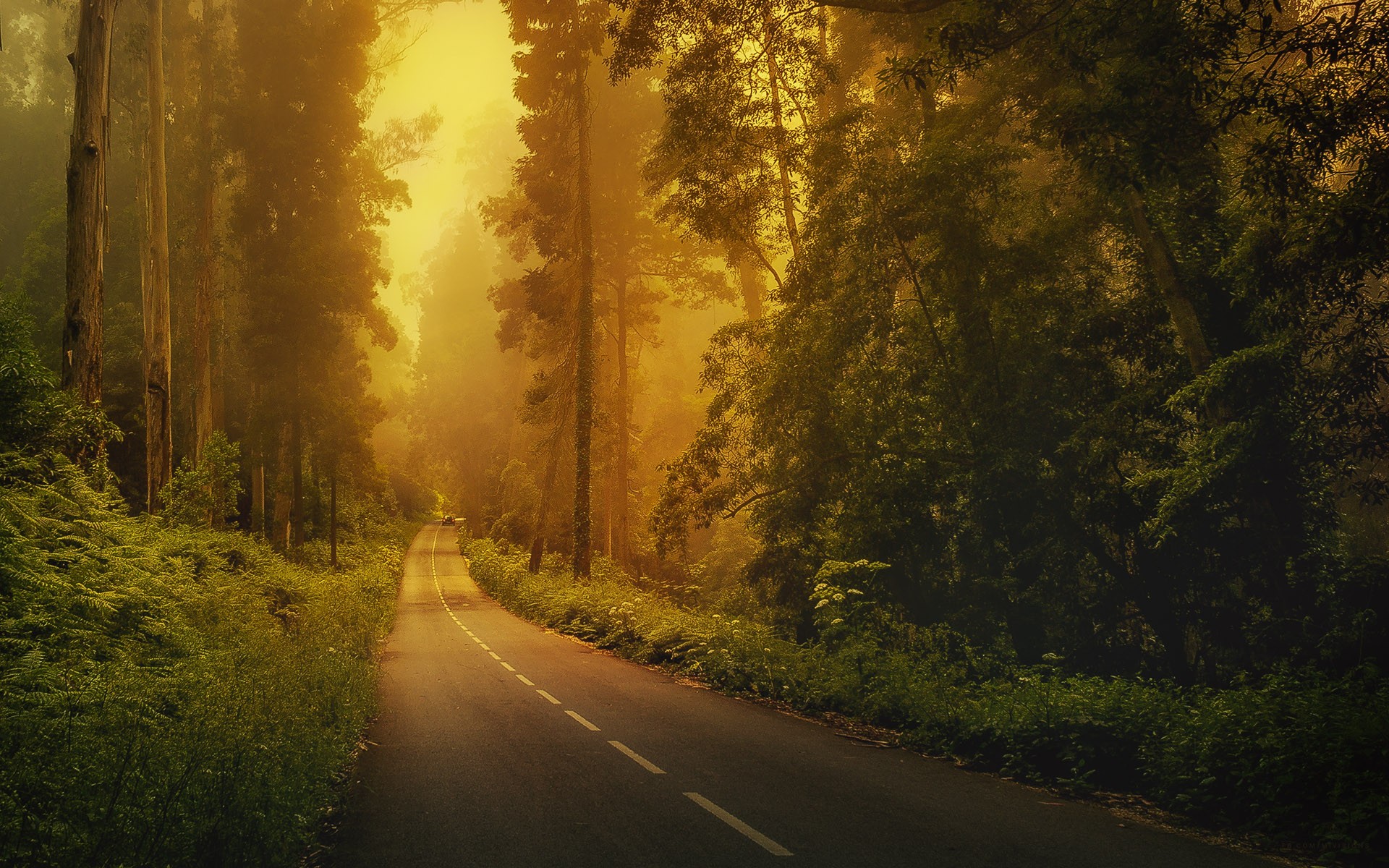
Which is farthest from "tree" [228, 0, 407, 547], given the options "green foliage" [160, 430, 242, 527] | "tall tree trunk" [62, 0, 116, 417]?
"tall tree trunk" [62, 0, 116, 417]

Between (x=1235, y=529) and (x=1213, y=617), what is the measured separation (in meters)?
1.58

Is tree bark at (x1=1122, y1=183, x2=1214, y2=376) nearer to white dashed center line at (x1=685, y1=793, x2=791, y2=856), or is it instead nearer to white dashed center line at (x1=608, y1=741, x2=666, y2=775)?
white dashed center line at (x1=608, y1=741, x2=666, y2=775)

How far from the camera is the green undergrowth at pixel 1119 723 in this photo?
6.37 m

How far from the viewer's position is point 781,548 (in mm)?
19047

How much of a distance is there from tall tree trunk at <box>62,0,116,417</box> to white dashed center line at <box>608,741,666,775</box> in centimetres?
991

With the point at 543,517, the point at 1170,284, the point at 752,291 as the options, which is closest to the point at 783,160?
the point at 1170,284

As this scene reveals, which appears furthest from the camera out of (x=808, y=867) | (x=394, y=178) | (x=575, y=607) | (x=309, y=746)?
(x=394, y=178)

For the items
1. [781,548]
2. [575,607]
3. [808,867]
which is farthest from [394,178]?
[808,867]

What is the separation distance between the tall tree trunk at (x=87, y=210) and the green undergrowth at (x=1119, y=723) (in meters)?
11.9

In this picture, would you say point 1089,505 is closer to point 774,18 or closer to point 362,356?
point 774,18

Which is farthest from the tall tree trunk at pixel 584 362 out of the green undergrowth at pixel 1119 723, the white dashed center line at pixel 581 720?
the white dashed center line at pixel 581 720

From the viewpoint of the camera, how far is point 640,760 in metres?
9.09

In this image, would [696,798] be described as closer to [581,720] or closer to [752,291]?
[581,720]

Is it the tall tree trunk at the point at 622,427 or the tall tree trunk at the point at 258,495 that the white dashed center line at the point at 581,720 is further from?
the tall tree trunk at the point at 258,495
